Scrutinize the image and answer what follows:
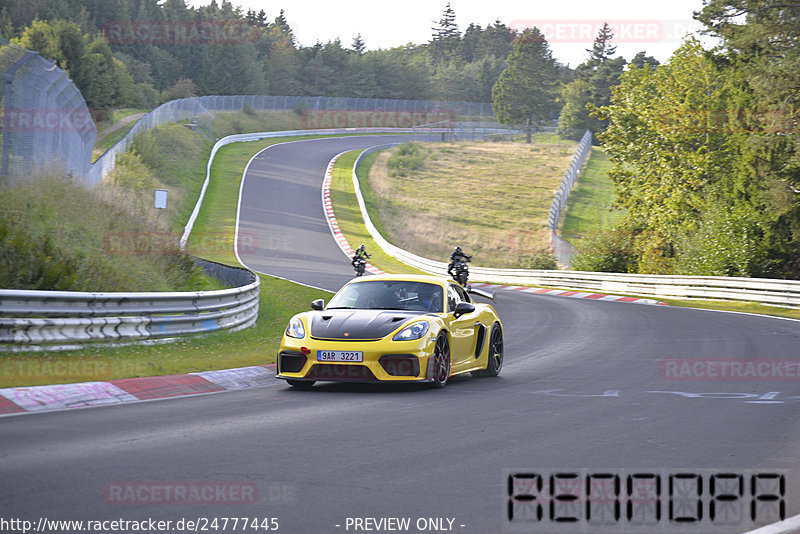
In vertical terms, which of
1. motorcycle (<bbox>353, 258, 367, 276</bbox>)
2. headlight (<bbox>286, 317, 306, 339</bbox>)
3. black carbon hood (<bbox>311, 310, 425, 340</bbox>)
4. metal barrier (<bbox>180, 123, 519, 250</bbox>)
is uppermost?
metal barrier (<bbox>180, 123, 519, 250</bbox>)

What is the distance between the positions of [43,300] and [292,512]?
7662 mm

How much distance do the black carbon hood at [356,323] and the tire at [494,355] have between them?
5.81 ft

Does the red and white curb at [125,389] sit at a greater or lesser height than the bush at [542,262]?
greater

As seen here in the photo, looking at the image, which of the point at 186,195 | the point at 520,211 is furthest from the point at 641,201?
the point at 186,195

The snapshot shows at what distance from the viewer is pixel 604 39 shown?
148m

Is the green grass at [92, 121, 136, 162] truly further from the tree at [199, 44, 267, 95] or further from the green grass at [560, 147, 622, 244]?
the tree at [199, 44, 267, 95]

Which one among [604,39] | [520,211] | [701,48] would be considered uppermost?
[604,39]

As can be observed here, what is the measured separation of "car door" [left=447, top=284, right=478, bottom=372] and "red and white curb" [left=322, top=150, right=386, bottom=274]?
26437 millimetres

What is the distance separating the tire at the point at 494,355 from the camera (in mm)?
12461

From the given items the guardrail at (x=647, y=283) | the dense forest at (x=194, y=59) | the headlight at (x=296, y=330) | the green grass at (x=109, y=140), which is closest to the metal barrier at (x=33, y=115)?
the headlight at (x=296, y=330)

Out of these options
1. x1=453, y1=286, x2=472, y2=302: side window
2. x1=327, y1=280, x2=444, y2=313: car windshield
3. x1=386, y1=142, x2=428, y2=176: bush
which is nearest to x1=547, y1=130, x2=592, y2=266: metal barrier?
x1=386, y1=142, x2=428, y2=176: bush

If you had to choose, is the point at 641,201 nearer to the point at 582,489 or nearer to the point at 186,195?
the point at 186,195

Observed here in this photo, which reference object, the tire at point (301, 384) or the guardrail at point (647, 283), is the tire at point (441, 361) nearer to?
the tire at point (301, 384)

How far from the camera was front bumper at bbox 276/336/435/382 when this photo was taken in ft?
33.6
